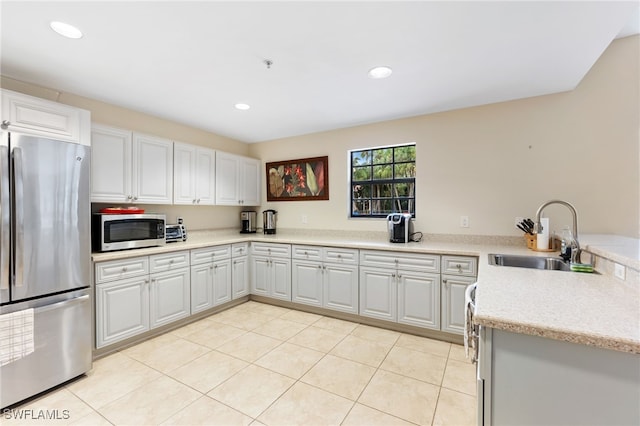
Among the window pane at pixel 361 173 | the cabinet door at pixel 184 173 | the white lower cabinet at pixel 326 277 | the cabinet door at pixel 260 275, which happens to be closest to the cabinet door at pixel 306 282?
the white lower cabinet at pixel 326 277

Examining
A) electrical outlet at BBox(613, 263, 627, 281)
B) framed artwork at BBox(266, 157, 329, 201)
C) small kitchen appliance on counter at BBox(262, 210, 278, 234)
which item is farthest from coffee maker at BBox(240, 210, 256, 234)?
electrical outlet at BBox(613, 263, 627, 281)

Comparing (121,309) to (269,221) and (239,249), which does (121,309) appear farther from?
(269,221)

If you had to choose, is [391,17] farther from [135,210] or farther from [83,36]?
[135,210]

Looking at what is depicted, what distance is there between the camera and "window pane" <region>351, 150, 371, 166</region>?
3719 mm

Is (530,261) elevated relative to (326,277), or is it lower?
elevated

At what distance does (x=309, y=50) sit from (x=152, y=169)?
2128mm

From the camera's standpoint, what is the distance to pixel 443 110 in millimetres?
3096

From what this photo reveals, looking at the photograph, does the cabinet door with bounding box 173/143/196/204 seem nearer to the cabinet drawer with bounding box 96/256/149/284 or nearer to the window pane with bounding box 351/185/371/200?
the cabinet drawer with bounding box 96/256/149/284

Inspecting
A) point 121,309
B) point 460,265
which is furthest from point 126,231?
point 460,265

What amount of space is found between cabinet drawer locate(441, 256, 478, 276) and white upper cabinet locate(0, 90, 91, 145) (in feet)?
10.4

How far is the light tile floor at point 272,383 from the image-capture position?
1690 mm

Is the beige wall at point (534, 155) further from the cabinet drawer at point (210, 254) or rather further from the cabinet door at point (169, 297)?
the cabinet door at point (169, 297)

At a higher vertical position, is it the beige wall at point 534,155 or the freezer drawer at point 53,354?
the beige wall at point 534,155

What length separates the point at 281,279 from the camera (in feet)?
11.6
